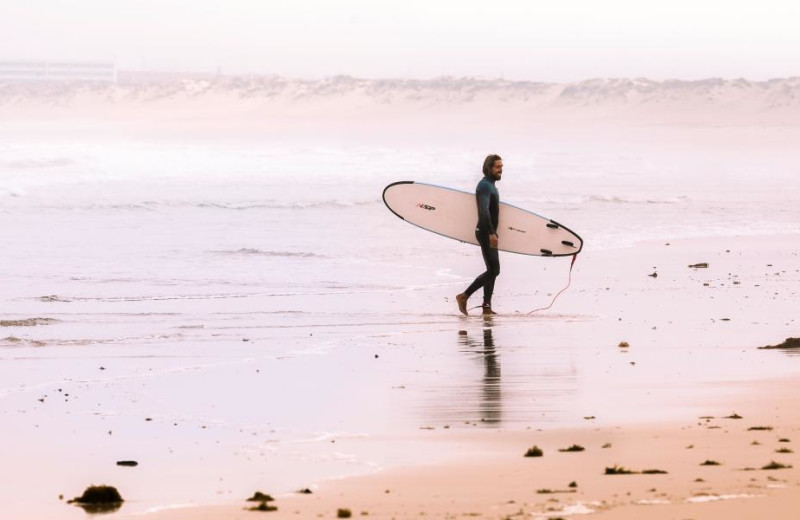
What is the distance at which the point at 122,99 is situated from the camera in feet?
401

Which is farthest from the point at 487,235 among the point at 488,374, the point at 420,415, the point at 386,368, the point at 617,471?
the point at 617,471

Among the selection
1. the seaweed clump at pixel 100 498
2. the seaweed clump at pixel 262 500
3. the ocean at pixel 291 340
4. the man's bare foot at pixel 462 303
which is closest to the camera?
the seaweed clump at pixel 262 500

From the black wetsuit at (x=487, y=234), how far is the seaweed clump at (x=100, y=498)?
765 centimetres

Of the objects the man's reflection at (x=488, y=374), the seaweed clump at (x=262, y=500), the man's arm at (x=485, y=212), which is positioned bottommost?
the seaweed clump at (x=262, y=500)

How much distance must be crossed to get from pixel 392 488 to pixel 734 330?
241 inches

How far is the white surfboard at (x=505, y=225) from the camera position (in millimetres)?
14219

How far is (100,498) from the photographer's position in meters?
5.14

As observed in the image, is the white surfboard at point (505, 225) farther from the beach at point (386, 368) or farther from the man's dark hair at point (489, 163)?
the man's dark hair at point (489, 163)

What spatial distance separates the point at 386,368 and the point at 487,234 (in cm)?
399

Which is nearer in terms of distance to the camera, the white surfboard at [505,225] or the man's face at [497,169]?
the man's face at [497,169]

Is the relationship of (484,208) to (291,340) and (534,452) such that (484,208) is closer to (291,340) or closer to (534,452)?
(291,340)

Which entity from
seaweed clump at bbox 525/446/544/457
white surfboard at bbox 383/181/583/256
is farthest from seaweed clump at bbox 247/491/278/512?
white surfboard at bbox 383/181/583/256

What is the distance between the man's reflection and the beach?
43mm

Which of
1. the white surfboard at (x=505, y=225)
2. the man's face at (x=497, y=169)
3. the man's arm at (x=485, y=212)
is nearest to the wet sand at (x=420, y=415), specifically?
the man's arm at (x=485, y=212)
